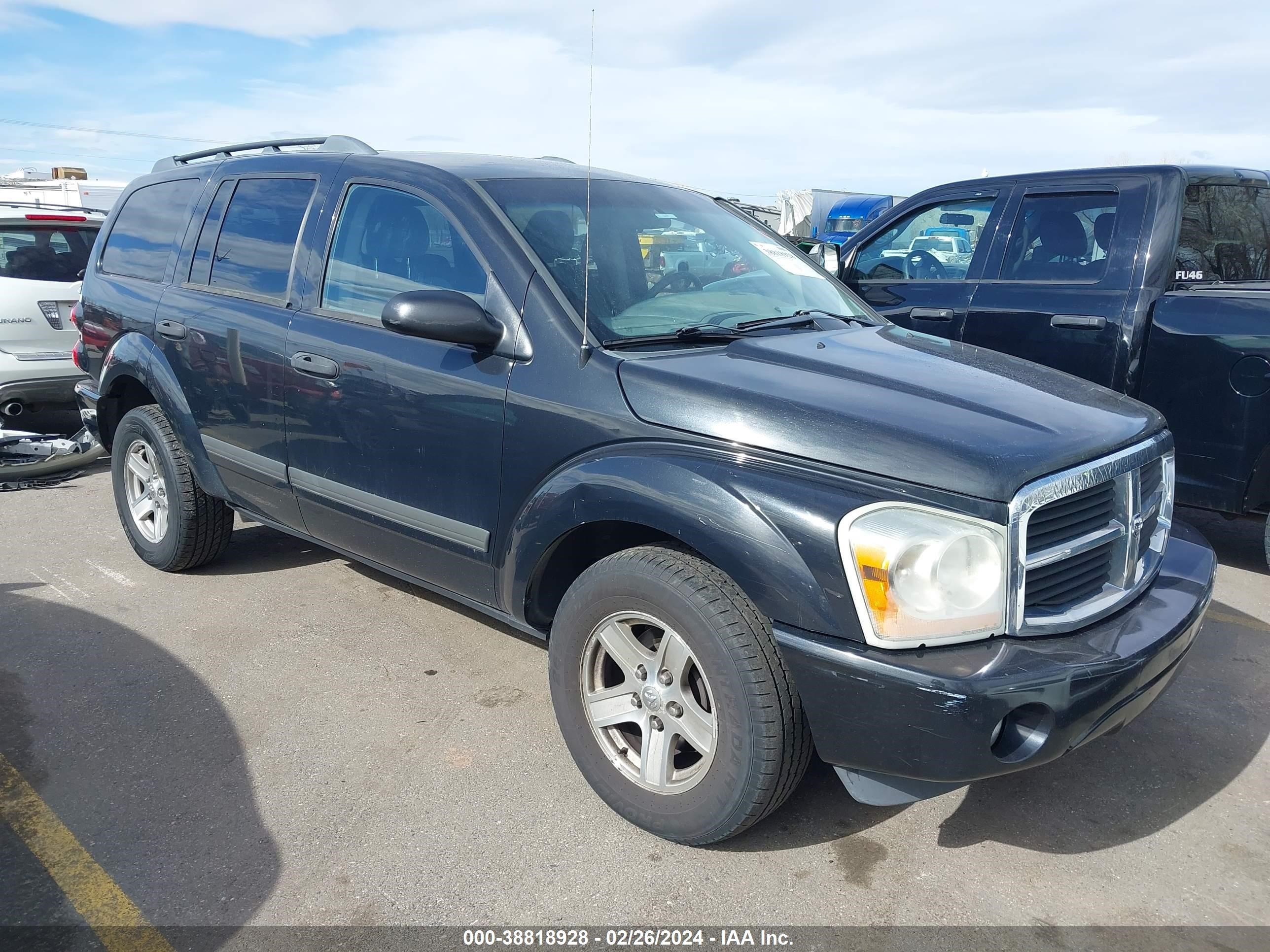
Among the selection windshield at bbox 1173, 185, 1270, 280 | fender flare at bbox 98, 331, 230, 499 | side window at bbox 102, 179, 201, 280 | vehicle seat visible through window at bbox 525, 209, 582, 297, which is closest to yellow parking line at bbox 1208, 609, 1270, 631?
windshield at bbox 1173, 185, 1270, 280

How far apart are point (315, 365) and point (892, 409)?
2088mm

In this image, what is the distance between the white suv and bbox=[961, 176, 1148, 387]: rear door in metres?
5.93

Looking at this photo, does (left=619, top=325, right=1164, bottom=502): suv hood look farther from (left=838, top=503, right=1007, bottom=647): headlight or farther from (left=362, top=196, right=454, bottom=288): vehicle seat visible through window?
(left=362, top=196, right=454, bottom=288): vehicle seat visible through window

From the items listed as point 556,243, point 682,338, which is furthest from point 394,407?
point 682,338

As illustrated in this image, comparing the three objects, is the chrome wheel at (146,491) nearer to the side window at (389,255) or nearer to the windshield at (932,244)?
the side window at (389,255)

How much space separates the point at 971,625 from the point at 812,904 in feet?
2.77

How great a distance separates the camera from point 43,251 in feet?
23.1

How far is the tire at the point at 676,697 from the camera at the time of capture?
2434mm

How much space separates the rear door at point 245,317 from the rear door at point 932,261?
320 cm

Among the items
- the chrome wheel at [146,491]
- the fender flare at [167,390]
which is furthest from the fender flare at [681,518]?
the chrome wheel at [146,491]

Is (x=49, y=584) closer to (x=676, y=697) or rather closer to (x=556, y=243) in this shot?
(x=556, y=243)

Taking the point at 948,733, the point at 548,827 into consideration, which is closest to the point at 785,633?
the point at 948,733

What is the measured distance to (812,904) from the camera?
2.50 m

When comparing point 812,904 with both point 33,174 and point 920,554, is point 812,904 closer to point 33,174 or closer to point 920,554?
point 920,554
